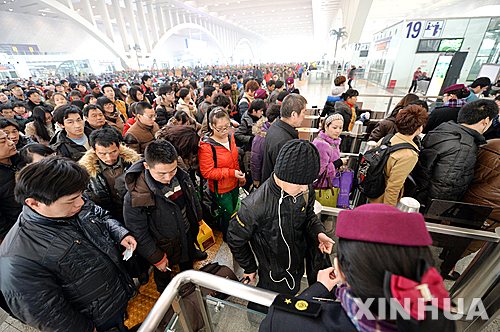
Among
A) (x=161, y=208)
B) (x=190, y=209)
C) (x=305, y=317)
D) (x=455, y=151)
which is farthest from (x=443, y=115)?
(x=161, y=208)

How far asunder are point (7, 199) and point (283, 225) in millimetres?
2574

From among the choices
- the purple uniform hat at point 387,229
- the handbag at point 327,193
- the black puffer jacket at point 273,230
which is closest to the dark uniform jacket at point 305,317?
the purple uniform hat at point 387,229

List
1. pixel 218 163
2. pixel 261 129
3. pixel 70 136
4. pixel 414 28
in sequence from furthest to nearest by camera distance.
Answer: pixel 414 28
pixel 261 129
pixel 70 136
pixel 218 163

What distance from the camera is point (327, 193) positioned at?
2.51 meters

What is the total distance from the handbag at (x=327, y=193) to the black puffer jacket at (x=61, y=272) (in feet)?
6.53

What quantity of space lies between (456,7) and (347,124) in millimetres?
35453

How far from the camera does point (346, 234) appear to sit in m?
0.67

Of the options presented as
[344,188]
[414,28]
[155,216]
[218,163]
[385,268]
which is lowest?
[344,188]

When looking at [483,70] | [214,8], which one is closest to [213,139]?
[483,70]

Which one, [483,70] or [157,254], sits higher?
[483,70]

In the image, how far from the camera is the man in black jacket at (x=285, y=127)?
2.51 metres

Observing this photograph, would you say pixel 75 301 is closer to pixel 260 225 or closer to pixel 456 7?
pixel 260 225

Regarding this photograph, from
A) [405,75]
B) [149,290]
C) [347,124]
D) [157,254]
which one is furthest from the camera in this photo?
[405,75]

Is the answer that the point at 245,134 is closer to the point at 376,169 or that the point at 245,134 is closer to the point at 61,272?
the point at 376,169
